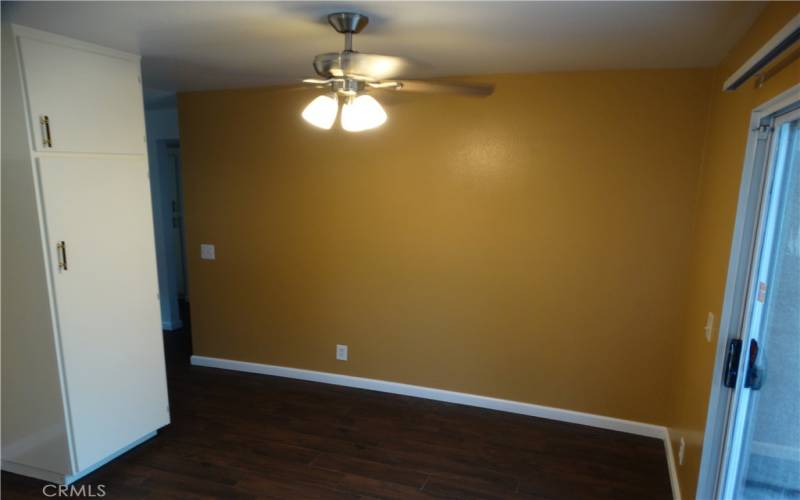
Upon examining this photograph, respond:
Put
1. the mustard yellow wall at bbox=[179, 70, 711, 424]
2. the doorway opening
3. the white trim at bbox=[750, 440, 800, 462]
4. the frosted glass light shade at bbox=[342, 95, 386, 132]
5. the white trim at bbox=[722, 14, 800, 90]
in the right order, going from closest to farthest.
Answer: the white trim at bbox=[722, 14, 800, 90] → the white trim at bbox=[750, 440, 800, 462] → the frosted glass light shade at bbox=[342, 95, 386, 132] → the mustard yellow wall at bbox=[179, 70, 711, 424] → the doorway opening

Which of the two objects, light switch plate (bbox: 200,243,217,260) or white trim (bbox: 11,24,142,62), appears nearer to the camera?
white trim (bbox: 11,24,142,62)

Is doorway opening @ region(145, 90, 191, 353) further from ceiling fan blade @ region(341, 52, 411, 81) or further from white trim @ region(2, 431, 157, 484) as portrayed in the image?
ceiling fan blade @ region(341, 52, 411, 81)

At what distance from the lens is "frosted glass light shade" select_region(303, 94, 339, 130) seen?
1920 mm

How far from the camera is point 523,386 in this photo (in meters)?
3.24

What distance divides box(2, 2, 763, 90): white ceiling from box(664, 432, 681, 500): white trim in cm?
224

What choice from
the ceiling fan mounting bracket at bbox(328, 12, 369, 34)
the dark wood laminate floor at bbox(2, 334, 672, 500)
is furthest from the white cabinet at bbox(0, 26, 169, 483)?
the ceiling fan mounting bracket at bbox(328, 12, 369, 34)

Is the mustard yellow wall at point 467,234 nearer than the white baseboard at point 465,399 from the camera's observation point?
Yes

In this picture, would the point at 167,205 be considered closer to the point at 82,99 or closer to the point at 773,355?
the point at 82,99

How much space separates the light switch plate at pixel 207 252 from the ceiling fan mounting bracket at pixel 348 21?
2576mm

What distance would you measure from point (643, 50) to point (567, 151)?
0.74 metres

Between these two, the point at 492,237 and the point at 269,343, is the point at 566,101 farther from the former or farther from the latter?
the point at 269,343

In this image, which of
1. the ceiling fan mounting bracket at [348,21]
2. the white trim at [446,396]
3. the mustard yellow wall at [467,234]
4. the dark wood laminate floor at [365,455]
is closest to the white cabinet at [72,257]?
the dark wood laminate floor at [365,455]

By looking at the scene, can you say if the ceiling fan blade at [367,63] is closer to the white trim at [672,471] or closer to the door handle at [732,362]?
the door handle at [732,362]

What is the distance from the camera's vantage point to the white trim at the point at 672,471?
2388 mm
